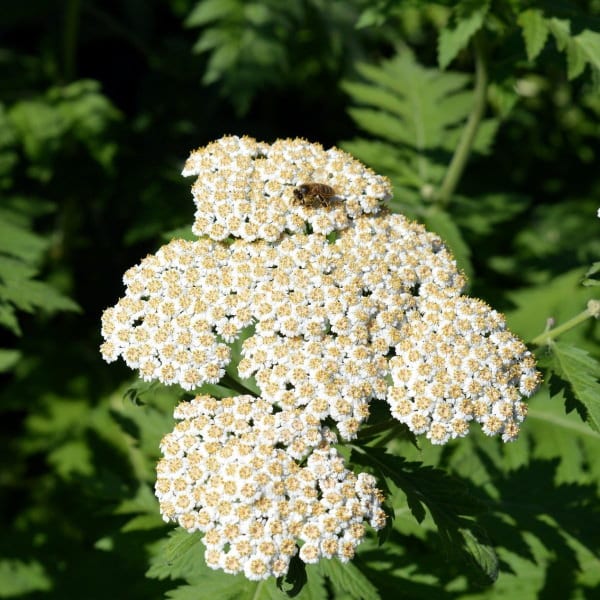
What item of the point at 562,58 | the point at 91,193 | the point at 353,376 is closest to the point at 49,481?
the point at 91,193

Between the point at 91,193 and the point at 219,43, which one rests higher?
the point at 219,43

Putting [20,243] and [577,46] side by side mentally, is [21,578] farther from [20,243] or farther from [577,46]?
[577,46]

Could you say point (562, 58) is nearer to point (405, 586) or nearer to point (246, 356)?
point (246, 356)

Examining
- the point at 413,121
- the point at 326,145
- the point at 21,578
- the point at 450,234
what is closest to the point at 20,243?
the point at 21,578

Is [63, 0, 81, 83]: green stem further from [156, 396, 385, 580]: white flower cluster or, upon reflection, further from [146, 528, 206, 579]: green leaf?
[146, 528, 206, 579]: green leaf

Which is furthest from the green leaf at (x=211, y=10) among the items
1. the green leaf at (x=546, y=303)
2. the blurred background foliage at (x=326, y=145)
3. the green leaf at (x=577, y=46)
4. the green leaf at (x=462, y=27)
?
the green leaf at (x=546, y=303)

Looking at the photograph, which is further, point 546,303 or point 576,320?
point 546,303

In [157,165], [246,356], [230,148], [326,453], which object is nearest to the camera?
[326,453]
